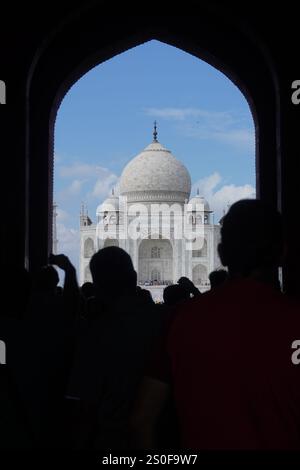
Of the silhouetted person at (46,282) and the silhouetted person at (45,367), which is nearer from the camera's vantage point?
the silhouetted person at (45,367)

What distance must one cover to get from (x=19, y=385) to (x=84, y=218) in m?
33.4

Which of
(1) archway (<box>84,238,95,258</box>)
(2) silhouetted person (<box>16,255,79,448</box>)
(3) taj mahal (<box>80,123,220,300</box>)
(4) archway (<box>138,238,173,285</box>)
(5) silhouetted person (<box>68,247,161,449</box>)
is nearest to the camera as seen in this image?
(5) silhouetted person (<box>68,247,161,449</box>)

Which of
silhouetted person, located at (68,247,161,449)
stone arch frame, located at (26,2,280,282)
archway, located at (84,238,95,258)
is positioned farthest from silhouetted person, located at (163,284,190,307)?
archway, located at (84,238,95,258)

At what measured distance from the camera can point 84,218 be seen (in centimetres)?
3531

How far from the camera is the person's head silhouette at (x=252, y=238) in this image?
1544 mm

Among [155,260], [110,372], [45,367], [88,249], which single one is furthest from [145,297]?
[88,249]

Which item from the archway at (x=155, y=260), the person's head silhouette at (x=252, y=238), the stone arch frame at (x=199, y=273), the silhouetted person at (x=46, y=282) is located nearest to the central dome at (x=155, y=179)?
the archway at (x=155, y=260)

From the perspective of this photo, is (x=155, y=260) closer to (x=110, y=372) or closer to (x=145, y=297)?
(x=145, y=297)

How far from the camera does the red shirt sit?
1.40 meters

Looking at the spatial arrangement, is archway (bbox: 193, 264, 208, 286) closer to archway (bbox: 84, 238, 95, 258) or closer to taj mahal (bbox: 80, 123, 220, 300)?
taj mahal (bbox: 80, 123, 220, 300)

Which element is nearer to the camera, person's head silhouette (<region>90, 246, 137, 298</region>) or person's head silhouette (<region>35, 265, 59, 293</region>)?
person's head silhouette (<region>90, 246, 137, 298</region>)

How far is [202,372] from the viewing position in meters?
1.44

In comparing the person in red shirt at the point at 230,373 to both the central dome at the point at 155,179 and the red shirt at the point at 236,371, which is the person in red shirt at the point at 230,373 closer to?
the red shirt at the point at 236,371

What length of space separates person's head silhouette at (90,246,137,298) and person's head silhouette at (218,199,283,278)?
0.64 m
